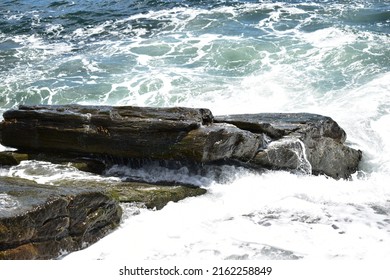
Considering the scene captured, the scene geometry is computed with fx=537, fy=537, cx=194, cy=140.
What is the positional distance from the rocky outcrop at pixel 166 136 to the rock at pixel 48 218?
1569 millimetres

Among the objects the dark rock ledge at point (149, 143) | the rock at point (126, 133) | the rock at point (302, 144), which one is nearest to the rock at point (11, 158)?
the dark rock ledge at point (149, 143)

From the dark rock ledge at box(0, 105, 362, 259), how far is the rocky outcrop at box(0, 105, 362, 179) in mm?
14

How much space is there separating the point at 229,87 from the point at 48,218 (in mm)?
9711

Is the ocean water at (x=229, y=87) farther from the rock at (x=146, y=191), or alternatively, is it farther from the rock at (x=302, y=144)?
the rock at (x=302, y=144)

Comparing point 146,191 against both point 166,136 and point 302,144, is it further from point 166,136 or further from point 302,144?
point 302,144

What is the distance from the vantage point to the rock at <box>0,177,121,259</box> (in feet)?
16.9

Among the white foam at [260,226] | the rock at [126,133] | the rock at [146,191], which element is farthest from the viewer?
the rock at [126,133]

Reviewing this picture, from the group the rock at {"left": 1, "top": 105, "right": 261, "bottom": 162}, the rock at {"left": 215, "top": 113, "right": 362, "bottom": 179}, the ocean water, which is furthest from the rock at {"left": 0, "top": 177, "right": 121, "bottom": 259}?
the rock at {"left": 215, "top": 113, "right": 362, "bottom": 179}

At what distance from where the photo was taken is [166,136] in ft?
25.1

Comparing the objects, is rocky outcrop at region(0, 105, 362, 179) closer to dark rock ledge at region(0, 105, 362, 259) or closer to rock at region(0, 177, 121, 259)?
dark rock ledge at region(0, 105, 362, 259)

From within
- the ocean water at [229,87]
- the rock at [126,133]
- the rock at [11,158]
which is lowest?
the ocean water at [229,87]

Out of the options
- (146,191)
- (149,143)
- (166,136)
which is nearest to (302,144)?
(166,136)

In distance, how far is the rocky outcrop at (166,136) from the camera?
25.0 ft

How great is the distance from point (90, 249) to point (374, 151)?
653 centimetres
